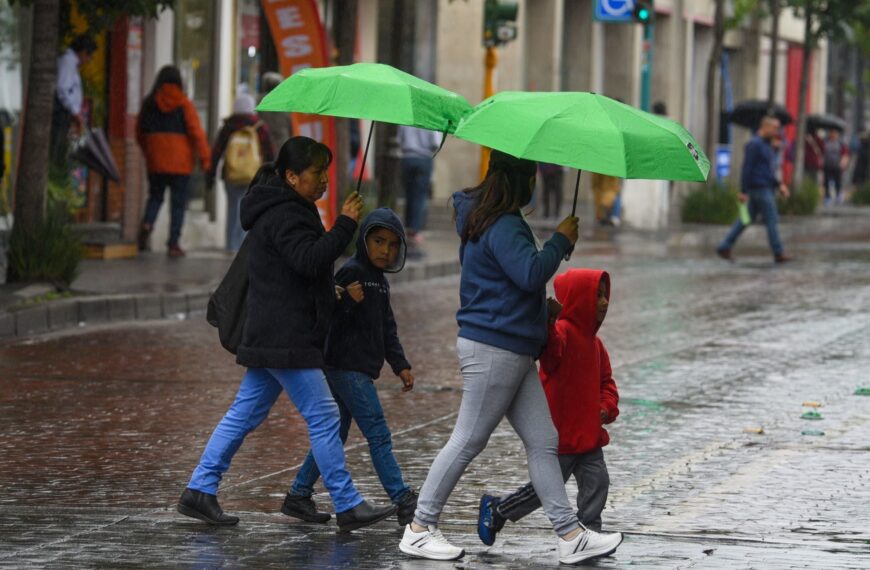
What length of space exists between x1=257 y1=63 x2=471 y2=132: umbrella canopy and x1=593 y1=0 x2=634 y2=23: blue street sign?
822 inches

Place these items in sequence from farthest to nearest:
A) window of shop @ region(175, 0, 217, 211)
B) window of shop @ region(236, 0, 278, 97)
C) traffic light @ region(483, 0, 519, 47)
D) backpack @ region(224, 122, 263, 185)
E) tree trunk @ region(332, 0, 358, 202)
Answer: window of shop @ region(236, 0, 278, 97), traffic light @ region(483, 0, 519, 47), window of shop @ region(175, 0, 217, 211), tree trunk @ region(332, 0, 358, 202), backpack @ region(224, 122, 263, 185)

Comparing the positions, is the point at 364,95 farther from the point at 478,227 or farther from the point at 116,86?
the point at 116,86

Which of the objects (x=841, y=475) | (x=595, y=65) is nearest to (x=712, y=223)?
(x=595, y=65)

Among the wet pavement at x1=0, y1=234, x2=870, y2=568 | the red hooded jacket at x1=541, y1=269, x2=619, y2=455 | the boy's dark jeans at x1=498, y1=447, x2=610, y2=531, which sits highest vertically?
the red hooded jacket at x1=541, y1=269, x2=619, y2=455

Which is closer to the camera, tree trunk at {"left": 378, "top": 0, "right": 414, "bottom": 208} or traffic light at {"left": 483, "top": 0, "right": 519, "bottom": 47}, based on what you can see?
tree trunk at {"left": 378, "top": 0, "right": 414, "bottom": 208}

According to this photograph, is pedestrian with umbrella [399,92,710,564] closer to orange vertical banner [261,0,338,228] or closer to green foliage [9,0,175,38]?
green foliage [9,0,175,38]

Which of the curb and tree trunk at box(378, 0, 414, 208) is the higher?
tree trunk at box(378, 0, 414, 208)

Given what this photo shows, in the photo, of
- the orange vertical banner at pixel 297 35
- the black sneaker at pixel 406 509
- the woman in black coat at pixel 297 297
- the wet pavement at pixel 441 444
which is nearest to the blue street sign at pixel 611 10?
the orange vertical banner at pixel 297 35

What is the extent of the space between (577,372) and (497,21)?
17160 mm

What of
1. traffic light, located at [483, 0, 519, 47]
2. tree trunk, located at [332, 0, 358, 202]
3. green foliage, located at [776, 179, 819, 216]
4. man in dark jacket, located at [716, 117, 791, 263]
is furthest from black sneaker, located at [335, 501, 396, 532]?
green foliage, located at [776, 179, 819, 216]

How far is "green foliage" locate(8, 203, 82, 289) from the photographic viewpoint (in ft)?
48.7

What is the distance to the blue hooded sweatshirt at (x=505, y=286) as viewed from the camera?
6254mm

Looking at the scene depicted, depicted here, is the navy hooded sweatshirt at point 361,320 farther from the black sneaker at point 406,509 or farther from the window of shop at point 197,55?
the window of shop at point 197,55

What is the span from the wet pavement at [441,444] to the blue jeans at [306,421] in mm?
178
